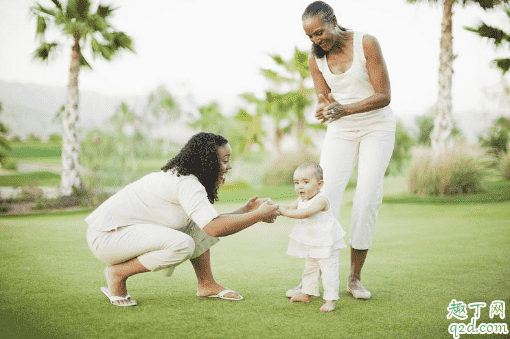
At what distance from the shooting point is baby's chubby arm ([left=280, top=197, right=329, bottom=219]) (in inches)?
110

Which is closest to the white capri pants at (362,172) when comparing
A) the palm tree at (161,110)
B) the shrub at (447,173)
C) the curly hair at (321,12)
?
the curly hair at (321,12)

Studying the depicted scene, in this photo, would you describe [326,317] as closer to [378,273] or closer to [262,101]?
[378,273]

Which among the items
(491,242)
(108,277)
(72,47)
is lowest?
(491,242)

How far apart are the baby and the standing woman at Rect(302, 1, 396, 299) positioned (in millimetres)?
268

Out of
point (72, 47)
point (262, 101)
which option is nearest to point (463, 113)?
point (262, 101)

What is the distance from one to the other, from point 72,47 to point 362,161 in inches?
410

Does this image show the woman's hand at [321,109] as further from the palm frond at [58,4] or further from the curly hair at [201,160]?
the palm frond at [58,4]

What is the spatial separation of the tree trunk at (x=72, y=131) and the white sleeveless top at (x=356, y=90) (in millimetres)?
9812

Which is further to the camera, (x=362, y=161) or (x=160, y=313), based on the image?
(x=362, y=161)

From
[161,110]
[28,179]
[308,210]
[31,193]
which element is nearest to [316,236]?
[308,210]

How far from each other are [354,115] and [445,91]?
1008 centimetres

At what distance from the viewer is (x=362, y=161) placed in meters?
3.13

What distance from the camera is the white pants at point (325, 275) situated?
2766mm

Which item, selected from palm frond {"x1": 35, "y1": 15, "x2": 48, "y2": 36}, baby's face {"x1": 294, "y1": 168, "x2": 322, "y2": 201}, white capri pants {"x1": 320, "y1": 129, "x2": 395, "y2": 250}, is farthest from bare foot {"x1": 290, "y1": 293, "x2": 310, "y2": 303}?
palm frond {"x1": 35, "y1": 15, "x2": 48, "y2": 36}
